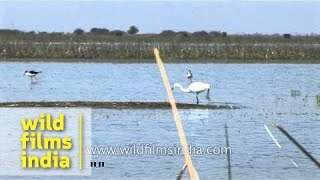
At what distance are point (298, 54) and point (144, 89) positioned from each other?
1710cm

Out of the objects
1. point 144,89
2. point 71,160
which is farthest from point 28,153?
point 144,89

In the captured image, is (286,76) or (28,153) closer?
(28,153)

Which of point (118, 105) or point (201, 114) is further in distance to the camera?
point (118, 105)

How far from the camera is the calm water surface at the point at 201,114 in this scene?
37.4 ft

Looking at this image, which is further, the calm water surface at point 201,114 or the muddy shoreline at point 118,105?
the muddy shoreline at point 118,105

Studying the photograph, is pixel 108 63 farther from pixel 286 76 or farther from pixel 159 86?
pixel 159 86

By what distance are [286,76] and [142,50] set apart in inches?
383

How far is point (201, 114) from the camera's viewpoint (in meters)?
17.4

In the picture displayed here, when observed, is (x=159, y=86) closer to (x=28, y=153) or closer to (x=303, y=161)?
(x=303, y=161)

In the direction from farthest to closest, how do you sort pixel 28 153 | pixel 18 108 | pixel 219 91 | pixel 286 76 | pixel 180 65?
pixel 180 65 → pixel 286 76 → pixel 219 91 → pixel 18 108 → pixel 28 153

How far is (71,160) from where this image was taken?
34.0 ft

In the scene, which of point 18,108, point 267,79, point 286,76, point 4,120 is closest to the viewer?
point 4,120

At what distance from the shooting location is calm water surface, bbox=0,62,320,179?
1140cm

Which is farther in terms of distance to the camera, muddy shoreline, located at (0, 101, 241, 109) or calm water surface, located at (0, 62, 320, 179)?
muddy shoreline, located at (0, 101, 241, 109)
